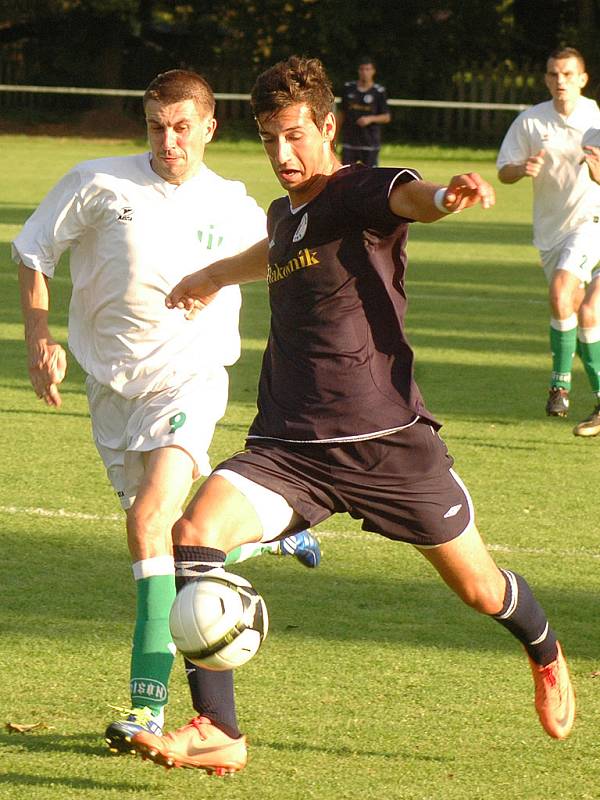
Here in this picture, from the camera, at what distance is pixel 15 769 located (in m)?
4.37

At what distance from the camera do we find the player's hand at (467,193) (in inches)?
154

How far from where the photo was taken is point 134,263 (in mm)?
5301

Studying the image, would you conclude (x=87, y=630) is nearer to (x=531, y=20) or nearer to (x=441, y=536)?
(x=441, y=536)

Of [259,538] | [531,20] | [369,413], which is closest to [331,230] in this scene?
[369,413]

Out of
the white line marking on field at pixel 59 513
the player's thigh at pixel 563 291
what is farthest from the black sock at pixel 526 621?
the player's thigh at pixel 563 291

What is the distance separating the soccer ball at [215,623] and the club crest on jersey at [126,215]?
1.60 metres

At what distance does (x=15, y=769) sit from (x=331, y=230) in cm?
182

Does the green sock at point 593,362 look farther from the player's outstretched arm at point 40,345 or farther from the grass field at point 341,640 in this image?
the player's outstretched arm at point 40,345

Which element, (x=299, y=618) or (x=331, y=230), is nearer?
(x=331, y=230)

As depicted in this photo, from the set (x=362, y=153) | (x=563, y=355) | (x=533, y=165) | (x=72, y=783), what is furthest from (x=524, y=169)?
(x=362, y=153)

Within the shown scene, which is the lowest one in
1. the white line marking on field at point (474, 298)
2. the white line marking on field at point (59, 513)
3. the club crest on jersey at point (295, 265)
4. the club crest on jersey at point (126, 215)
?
the white line marking on field at point (474, 298)

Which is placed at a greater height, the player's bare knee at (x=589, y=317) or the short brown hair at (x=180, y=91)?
the short brown hair at (x=180, y=91)

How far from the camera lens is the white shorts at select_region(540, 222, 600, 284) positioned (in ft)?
33.3

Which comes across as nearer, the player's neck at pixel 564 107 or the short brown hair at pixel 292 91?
the short brown hair at pixel 292 91
